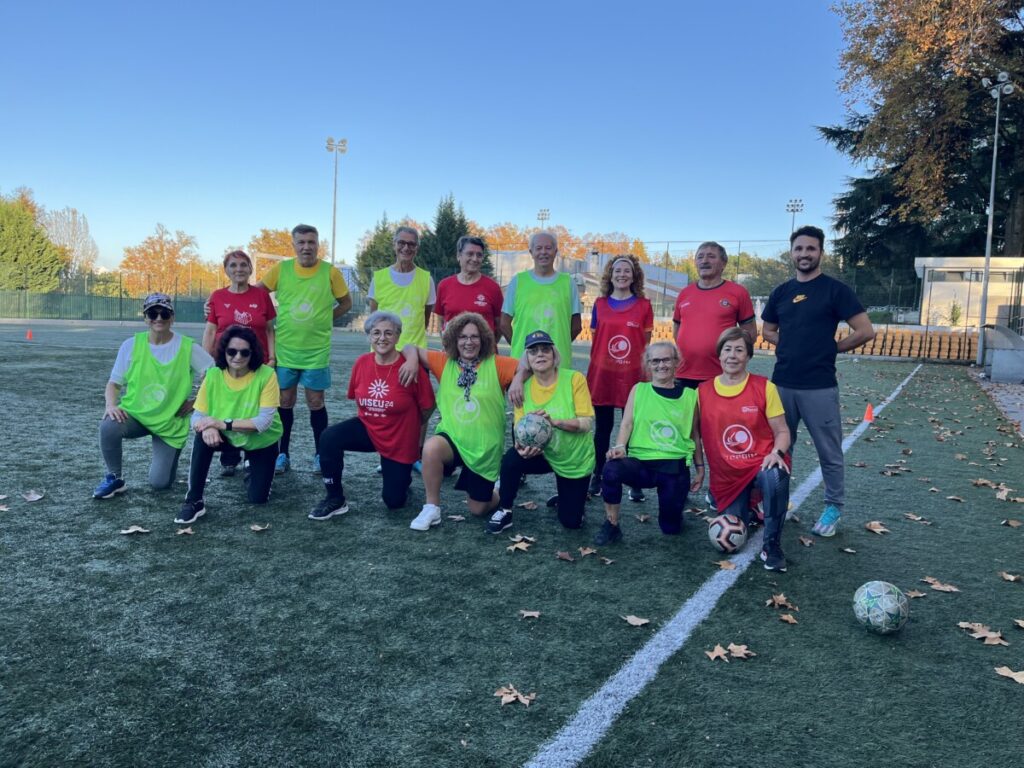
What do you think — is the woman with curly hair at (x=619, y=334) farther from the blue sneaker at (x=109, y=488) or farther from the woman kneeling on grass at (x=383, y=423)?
the blue sneaker at (x=109, y=488)

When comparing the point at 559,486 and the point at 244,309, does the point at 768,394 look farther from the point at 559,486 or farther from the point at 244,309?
the point at 244,309

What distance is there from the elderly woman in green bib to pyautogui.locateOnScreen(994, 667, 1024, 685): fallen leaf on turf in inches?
202

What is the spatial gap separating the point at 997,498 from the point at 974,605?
281 centimetres

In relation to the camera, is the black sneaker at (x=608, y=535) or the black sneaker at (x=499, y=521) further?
the black sneaker at (x=499, y=521)

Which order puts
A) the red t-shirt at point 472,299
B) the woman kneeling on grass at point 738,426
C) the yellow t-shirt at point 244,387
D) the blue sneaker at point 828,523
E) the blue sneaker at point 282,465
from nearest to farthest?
the woman kneeling on grass at point 738,426
the blue sneaker at point 828,523
the yellow t-shirt at point 244,387
the red t-shirt at point 472,299
the blue sneaker at point 282,465

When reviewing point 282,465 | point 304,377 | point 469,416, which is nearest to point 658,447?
point 469,416

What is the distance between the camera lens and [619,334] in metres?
5.39

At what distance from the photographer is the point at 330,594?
12.1 ft

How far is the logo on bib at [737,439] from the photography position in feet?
14.7

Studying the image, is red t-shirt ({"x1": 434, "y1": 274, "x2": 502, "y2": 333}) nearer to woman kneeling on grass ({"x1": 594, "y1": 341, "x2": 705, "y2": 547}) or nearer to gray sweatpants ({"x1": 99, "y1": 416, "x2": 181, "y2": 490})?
woman kneeling on grass ({"x1": 594, "y1": 341, "x2": 705, "y2": 547})

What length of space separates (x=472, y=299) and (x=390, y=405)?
1172mm

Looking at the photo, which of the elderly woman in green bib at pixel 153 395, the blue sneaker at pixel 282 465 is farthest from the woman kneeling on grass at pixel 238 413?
the blue sneaker at pixel 282 465

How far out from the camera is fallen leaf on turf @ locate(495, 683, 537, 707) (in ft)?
8.91

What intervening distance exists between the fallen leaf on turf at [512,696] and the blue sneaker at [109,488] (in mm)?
3774
